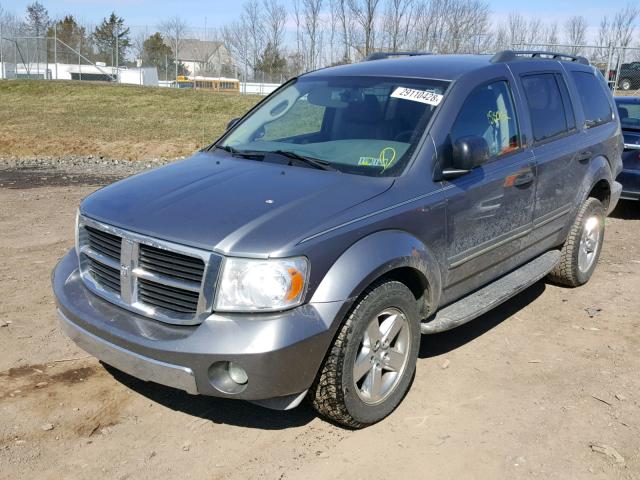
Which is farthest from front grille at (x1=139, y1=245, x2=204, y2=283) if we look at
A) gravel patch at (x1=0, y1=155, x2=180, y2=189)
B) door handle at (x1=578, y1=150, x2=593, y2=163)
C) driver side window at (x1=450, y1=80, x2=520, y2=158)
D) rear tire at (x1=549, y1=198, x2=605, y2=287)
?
gravel patch at (x1=0, y1=155, x2=180, y2=189)

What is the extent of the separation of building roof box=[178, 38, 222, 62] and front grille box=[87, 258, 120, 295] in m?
46.6

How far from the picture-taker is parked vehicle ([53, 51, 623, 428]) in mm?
3152

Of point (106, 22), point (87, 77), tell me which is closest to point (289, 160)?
point (87, 77)

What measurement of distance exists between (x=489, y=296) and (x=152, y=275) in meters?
2.36

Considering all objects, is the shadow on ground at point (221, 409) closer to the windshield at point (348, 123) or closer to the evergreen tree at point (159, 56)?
the windshield at point (348, 123)

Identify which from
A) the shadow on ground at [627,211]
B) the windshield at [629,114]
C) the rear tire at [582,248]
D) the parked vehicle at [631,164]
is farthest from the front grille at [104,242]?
the shadow on ground at [627,211]

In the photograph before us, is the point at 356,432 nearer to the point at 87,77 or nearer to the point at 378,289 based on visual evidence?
the point at 378,289

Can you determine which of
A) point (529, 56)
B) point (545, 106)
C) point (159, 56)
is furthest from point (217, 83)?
point (545, 106)

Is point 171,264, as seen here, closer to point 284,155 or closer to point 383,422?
point 284,155

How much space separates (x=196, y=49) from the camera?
53844 mm

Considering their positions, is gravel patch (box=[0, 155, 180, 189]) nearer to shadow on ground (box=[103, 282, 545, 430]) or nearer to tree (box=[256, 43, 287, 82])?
shadow on ground (box=[103, 282, 545, 430])

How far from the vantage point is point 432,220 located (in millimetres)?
3883

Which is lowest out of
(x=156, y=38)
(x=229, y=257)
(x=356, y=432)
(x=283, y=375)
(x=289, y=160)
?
(x=356, y=432)

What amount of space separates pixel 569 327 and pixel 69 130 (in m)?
18.3
